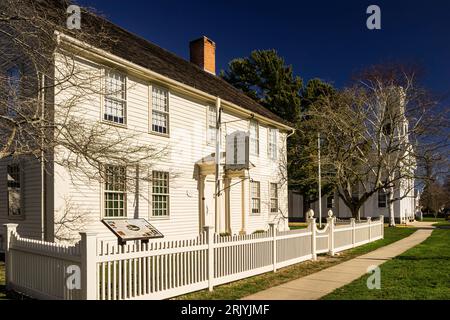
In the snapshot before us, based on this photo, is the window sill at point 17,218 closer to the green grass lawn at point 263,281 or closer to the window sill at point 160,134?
the window sill at point 160,134

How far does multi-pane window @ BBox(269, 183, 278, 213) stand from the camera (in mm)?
21844

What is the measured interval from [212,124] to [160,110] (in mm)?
3534

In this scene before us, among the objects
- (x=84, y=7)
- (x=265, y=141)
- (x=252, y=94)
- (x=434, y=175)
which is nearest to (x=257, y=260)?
(x=84, y=7)

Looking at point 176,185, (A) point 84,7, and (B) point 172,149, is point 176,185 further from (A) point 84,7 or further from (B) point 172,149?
(A) point 84,7

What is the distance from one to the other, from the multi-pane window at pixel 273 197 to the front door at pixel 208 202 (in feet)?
18.5

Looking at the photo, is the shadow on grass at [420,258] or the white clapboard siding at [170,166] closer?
the white clapboard siding at [170,166]

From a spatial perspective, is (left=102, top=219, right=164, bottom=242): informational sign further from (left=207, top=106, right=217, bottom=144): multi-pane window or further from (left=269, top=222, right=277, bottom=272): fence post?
(left=207, top=106, right=217, bottom=144): multi-pane window

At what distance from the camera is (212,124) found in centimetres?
1733

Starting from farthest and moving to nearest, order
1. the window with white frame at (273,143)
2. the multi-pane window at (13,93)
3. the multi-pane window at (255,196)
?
the window with white frame at (273,143), the multi-pane window at (255,196), the multi-pane window at (13,93)

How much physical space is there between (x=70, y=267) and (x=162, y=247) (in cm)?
157

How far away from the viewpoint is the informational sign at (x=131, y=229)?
8.48m

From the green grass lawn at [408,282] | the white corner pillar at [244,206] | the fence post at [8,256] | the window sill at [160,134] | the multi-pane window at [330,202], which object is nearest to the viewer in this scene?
the green grass lawn at [408,282]

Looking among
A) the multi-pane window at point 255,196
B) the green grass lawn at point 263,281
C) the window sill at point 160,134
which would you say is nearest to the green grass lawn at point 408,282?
the green grass lawn at point 263,281

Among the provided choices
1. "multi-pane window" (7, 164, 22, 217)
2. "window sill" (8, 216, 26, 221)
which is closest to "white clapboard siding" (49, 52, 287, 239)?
"window sill" (8, 216, 26, 221)
